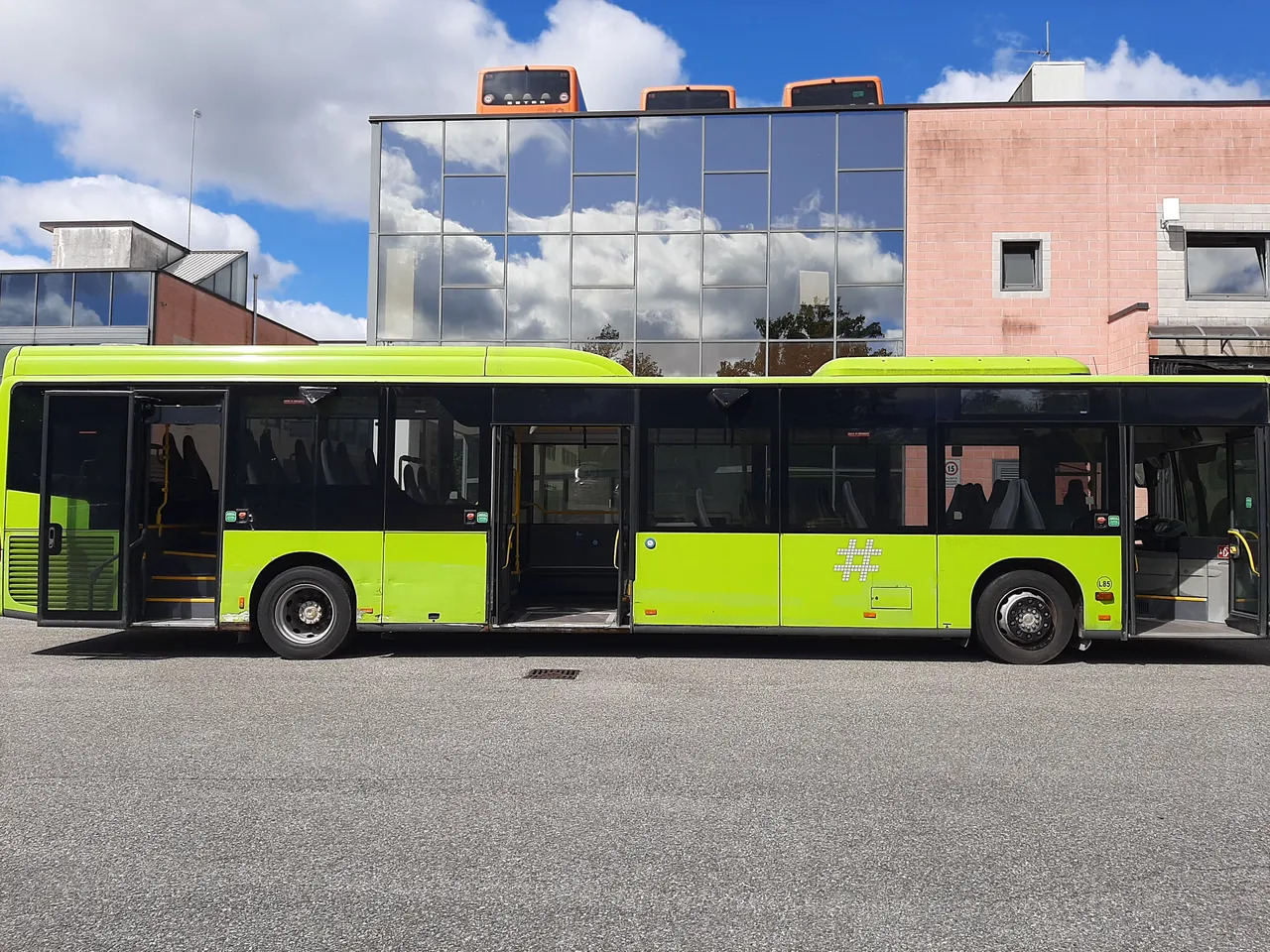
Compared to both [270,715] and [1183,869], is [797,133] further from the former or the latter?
[1183,869]

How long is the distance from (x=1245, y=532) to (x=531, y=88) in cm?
1583

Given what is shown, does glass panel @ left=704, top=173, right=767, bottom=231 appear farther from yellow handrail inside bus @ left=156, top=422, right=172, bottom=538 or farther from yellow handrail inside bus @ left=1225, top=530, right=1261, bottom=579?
yellow handrail inside bus @ left=156, top=422, right=172, bottom=538

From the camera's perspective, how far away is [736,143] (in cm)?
1878

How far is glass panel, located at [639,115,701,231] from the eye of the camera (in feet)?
61.8

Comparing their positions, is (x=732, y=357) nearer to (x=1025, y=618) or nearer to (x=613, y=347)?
(x=613, y=347)

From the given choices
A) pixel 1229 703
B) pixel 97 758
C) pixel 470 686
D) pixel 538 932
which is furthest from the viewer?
pixel 470 686

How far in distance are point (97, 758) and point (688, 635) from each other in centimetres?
675

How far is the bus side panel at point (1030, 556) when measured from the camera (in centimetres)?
916

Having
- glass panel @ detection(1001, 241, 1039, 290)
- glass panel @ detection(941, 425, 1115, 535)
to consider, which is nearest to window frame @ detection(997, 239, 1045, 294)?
glass panel @ detection(1001, 241, 1039, 290)

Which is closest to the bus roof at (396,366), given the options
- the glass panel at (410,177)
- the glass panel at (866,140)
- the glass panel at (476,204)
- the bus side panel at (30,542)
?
the bus side panel at (30,542)

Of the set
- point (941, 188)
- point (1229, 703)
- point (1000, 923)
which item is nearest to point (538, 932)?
point (1000, 923)

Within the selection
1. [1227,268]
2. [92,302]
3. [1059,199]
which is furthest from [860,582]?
[92,302]

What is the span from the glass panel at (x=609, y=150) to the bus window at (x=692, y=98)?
0.93m

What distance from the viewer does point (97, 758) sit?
18.4ft
